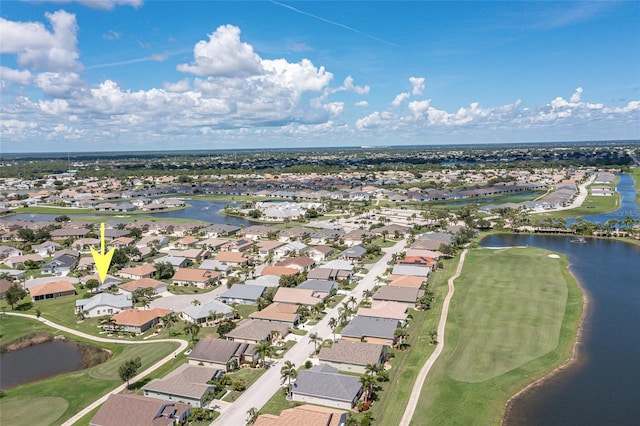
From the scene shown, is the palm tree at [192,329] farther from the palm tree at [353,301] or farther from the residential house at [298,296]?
the palm tree at [353,301]

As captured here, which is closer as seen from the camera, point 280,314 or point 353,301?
point 280,314

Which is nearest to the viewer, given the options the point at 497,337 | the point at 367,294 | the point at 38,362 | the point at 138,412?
the point at 138,412

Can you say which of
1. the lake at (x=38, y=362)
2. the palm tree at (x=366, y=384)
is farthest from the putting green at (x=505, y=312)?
the lake at (x=38, y=362)

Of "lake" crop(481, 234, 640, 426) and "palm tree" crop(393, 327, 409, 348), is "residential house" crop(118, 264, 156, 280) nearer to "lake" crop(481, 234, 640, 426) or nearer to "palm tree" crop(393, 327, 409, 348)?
"palm tree" crop(393, 327, 409, 348)

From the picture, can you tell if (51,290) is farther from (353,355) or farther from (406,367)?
(406,367)

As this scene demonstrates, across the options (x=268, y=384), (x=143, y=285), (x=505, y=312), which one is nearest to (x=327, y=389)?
(x=268, y=384)

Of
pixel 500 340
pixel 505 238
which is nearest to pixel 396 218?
pixel 505 238

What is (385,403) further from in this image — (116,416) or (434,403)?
(116,416)
